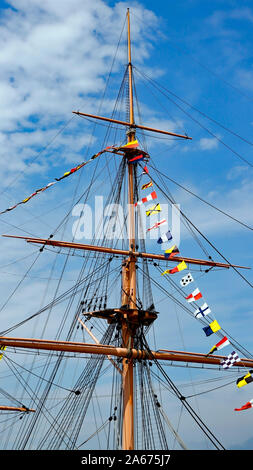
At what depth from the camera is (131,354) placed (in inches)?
1179

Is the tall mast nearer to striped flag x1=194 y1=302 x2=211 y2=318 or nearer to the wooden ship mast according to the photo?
the wooden ship mast

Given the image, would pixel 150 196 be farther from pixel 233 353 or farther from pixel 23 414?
pixel 23 414

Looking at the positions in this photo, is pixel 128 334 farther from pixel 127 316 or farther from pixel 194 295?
pixel 194 295

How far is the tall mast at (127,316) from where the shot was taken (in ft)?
91.1

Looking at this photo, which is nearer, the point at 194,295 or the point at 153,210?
the point at 194,295

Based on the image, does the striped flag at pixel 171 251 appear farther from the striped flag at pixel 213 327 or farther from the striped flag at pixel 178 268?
the striped flag at pixel 213 327

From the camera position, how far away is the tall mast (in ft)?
91.1

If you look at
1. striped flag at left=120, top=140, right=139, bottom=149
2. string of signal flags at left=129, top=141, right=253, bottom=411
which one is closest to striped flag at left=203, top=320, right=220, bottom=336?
string of signal flags at left=129, top=141, right=253, bottom=411

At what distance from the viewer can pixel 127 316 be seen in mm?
31156

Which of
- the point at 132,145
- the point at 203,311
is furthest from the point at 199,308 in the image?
the point at 132,145

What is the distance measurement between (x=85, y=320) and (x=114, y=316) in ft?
6.07

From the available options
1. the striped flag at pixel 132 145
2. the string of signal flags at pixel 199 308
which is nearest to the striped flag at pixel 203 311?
the string of signal flags at pixel 199 308
